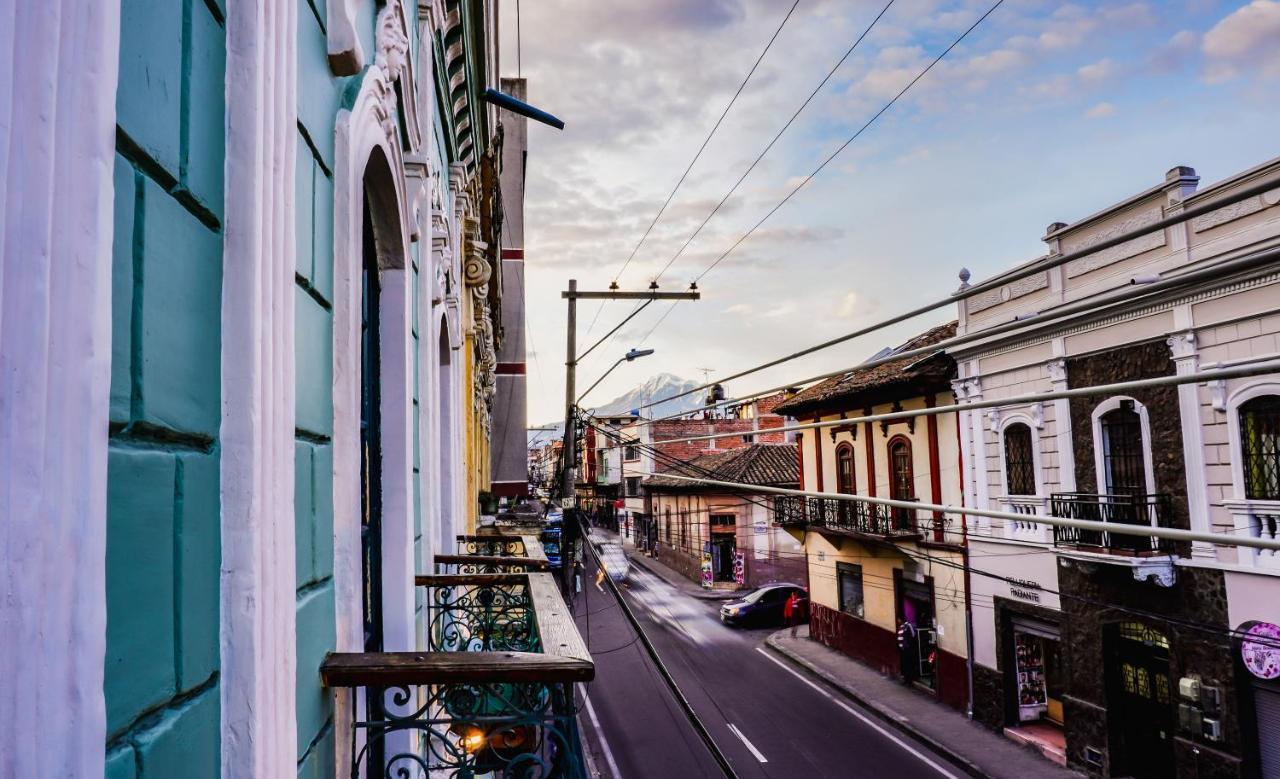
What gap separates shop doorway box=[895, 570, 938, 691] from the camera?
2036 centimetres

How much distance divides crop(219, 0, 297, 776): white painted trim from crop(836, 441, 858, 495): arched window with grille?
2330 centimetres

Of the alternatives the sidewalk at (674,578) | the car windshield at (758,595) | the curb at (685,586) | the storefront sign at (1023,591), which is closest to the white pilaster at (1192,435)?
the storefront sign at (1023,591)

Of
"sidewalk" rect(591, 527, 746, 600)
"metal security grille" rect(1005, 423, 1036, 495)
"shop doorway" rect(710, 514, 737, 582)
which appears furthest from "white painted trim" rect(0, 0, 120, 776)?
"shop doorway" rect(710, 514, 737, 582)

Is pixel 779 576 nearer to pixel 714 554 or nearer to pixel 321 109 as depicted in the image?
pixel 714 554

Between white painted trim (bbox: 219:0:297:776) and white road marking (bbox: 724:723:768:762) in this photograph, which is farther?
white road marking (bbox: 724:723:768:762)

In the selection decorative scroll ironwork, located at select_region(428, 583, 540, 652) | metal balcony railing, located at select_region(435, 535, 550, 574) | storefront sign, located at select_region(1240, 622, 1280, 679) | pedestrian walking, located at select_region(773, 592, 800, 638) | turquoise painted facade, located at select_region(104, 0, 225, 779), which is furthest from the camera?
pedestrian walking, located at select_region(773, 592, 800, 638)

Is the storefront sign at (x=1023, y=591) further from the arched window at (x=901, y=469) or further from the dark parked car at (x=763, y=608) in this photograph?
the dark parked car at (x=763, y=608)

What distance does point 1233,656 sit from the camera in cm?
1214

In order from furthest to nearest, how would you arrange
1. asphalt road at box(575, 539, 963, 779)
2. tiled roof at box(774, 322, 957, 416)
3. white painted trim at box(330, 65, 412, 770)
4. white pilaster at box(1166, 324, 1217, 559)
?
tiled roof at box(774, 322, 957, 416) < asphalt road at box(575, 539, 963, 779) < white pilaster at box(1166, 324, 1217, 559) < white painted trim at box(330, 65, 412, 770)

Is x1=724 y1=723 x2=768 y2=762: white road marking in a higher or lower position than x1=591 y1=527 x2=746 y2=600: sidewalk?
higher

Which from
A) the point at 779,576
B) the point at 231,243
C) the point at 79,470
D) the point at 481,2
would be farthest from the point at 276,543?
the point at 779,576

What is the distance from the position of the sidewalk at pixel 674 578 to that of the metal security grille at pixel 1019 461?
18.4 meters

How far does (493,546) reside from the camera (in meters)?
8.66

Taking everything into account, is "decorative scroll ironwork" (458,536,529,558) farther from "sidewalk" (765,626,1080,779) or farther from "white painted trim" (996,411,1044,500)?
"white painted trim" (996,411,1044,500)
